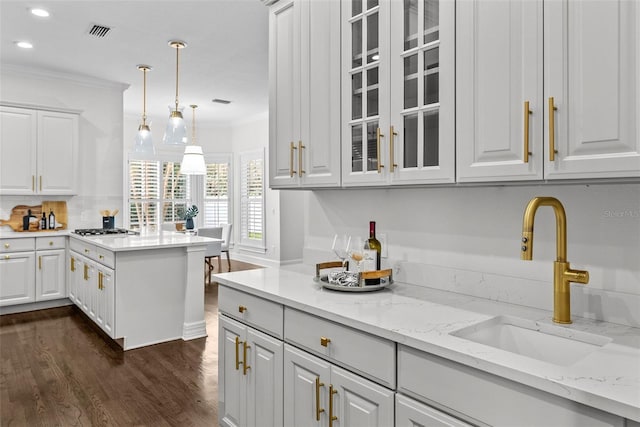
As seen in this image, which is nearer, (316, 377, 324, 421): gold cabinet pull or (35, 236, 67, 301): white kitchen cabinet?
(316, 377, 324, 421): gold cabinet pull

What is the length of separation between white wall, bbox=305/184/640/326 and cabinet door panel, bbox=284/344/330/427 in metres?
0.67

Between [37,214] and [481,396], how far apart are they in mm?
5705

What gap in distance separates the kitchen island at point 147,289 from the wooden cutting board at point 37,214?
1.43 m

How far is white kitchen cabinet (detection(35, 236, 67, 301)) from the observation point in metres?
4.94

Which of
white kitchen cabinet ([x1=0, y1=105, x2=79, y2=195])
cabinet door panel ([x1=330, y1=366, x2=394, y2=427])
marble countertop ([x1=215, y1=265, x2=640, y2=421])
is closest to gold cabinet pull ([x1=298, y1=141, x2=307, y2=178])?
marble countertop ([x1=215, y1=265, x2=640, y2=421])

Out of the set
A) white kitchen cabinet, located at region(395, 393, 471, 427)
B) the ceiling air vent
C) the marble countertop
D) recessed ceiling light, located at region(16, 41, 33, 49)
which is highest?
recessed ceiling light, located at region(16, 41, 33, 49)

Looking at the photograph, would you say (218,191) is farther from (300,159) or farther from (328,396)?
(328,396)

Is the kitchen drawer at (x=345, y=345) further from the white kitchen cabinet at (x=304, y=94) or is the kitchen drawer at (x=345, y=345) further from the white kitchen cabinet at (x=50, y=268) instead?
the white kitchen cabinet at (x=50, y=268)

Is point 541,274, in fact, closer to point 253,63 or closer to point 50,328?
point 253,63

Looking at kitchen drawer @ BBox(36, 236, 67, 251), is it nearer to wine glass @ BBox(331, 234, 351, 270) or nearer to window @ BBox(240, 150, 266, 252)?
window @ BBox(240, 150, 266, 252)

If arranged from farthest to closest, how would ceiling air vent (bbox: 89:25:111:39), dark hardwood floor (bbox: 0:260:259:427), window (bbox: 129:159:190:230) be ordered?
window (bbox: 129:159:190:230), ceiling air vent (bbox: 89:25:111:39), dark hardwood floor (bbox: 0:260:259:427)

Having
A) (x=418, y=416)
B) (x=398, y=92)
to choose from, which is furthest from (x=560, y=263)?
(x=398, y=92)

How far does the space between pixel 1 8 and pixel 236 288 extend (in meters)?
3.33

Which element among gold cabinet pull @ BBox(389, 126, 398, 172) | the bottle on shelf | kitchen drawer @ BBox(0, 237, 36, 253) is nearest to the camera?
gold cabinet pull @ BBox(389, 126, 398, 172)
